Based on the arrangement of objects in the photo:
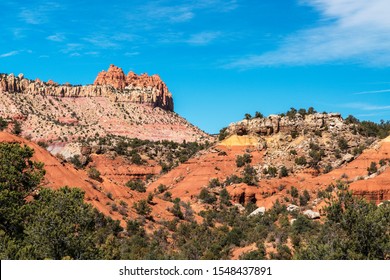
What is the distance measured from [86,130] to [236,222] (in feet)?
289

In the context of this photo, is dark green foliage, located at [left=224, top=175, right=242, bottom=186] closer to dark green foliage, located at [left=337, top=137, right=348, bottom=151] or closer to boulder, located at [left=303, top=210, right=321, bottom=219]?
dark green foliage, located at [left=337, top=137, right=348, bottom=151]

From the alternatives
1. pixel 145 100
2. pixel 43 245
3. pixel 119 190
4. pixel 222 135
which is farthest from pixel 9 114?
pixel 43 245

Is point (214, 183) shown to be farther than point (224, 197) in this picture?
Yes

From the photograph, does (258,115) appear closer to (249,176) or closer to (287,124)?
(287,124)

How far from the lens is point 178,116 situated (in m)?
193

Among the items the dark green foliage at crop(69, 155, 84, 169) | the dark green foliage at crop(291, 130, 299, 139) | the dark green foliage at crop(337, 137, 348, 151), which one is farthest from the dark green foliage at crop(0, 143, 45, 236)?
the dark green foliage at crop(291, 130, 299, 139)

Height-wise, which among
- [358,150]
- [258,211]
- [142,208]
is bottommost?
[258,211]

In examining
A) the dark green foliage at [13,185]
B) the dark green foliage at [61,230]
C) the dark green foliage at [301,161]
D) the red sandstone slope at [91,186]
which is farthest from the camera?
the dark green foliage at [301,161]

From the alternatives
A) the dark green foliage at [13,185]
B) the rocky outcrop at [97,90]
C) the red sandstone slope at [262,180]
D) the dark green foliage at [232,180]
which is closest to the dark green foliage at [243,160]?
the red sandstone slope at [262,180]

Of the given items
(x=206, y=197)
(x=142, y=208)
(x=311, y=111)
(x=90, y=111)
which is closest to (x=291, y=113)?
(x=311, y=111)

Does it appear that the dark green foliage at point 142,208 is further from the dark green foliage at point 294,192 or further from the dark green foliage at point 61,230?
the dark green foliage at point 61,230

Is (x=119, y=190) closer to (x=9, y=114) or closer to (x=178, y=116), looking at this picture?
(x=9, y=114)

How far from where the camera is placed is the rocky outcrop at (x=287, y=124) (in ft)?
289

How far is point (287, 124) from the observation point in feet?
296
